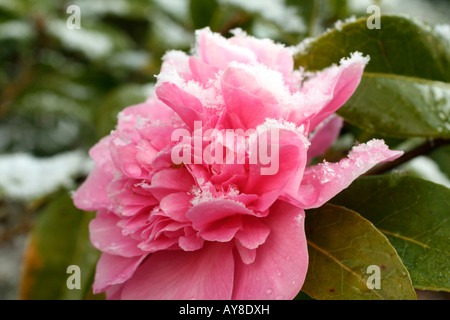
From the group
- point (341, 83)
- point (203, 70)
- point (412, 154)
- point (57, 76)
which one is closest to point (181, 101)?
point (203, 70)

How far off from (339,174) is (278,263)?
0.10 m

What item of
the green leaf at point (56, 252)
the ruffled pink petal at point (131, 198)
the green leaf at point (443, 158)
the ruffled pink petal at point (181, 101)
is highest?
the ruffled pink petal at point (181, 101)

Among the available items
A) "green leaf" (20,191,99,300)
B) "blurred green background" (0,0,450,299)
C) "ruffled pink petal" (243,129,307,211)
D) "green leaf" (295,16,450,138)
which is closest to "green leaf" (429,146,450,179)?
"green leaf" (295,16,450,138)

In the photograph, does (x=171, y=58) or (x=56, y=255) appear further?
(x=56, y=255)

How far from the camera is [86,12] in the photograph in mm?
1646

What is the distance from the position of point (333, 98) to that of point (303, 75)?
10 cm

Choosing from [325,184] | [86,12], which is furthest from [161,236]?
[86,12]

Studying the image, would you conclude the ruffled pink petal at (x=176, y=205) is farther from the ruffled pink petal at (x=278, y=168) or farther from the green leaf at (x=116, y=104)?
the green leaf at (x=116, y=104)

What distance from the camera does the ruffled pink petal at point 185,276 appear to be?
44 cm

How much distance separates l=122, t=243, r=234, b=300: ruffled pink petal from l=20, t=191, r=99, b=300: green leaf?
400 millimetres

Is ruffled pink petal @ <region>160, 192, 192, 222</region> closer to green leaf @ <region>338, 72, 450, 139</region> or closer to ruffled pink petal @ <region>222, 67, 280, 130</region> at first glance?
ruffled pink petal @ <region>222, 67, 280, 130</region>

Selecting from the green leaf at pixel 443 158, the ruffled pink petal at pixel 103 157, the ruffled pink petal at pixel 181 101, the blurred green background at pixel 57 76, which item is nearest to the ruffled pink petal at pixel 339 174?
the ruffled pink petal at pixel 181 101

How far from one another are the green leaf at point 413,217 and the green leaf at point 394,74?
8cm
